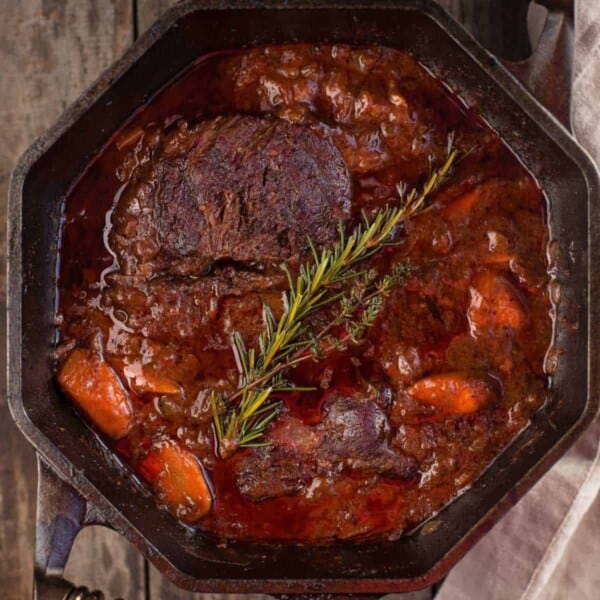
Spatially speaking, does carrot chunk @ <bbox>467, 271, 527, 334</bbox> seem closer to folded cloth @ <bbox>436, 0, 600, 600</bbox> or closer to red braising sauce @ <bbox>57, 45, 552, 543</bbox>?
red braising sauce @ <bbox>57, 45, 552, 543</bbox>

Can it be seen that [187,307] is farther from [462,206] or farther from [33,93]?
[33,93]

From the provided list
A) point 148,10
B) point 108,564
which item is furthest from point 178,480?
point 148,10

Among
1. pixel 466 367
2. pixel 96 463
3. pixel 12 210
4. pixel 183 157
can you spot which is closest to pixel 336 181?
pixel 183 157

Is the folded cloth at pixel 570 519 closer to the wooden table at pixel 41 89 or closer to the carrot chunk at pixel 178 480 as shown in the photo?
the wooden table at pixel 41 89

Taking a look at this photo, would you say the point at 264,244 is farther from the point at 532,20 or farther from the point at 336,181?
the point at 532,20

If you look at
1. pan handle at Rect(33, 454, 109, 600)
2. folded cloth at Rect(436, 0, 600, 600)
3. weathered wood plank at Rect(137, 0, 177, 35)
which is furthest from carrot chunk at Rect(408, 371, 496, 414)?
weathered wood plank at Rect(137, 0, 177, 35)

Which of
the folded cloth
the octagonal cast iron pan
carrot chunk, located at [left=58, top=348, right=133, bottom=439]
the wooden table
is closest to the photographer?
the octagonal cast iron pan
